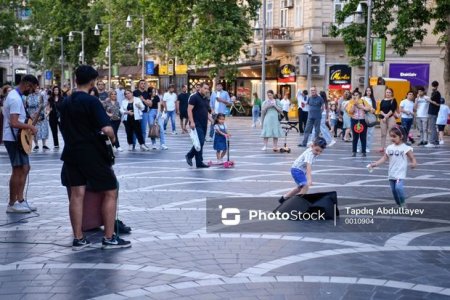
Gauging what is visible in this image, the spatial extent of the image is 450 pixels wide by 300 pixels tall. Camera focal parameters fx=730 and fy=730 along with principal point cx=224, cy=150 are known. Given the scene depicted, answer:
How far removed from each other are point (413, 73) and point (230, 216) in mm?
34579

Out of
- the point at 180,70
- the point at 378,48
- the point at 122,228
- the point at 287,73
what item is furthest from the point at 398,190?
the point at 180,70

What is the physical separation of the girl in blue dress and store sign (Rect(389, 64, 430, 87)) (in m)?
27.6

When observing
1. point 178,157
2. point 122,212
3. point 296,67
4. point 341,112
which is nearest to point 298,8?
point 296,67

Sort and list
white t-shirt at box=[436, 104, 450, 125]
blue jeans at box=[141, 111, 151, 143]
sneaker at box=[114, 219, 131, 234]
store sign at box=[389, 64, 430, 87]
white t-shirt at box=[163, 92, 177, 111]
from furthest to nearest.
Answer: store sign at box=[389, 64, 430, 87], white t-shirt at box=[163, 92, 177, 111], white t-shirt at box=[436, 104, 450, 125], blue jeans at box=[141, 111, 151, 143], sneaker at box=[114, 219, 131, 234]

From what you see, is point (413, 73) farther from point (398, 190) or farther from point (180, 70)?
point (398, 190)

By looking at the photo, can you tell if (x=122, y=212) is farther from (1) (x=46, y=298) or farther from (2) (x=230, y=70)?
(2) (x=230, y=70)

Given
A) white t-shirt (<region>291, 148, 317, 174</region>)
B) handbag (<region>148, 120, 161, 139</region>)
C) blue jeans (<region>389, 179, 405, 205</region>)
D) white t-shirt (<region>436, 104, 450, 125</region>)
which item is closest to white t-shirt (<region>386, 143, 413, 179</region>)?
blue jeans (<region>389, 179, 405, 205</region>)

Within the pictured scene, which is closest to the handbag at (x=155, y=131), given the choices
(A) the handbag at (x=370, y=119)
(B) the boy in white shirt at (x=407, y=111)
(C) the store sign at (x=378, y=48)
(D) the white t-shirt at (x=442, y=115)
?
(A) the handbag at (x=370, y=119)

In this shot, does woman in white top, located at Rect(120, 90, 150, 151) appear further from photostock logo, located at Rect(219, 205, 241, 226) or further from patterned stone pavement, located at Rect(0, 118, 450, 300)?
photostock logo, located at Rect(219, 205, 241, 226)

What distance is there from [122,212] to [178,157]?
8.09 metres

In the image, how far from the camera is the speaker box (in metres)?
9.41

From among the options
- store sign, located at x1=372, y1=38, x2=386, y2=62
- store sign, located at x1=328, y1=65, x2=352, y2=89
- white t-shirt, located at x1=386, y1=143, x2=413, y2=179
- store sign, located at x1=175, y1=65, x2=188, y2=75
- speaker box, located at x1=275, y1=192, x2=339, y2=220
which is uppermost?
store sign, located at x1=372, y1=38, x2=386, y2=62

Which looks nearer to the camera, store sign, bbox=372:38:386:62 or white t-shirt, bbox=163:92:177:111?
white t-shirt, bbox=163:92:177:111

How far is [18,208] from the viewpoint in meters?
9.91
